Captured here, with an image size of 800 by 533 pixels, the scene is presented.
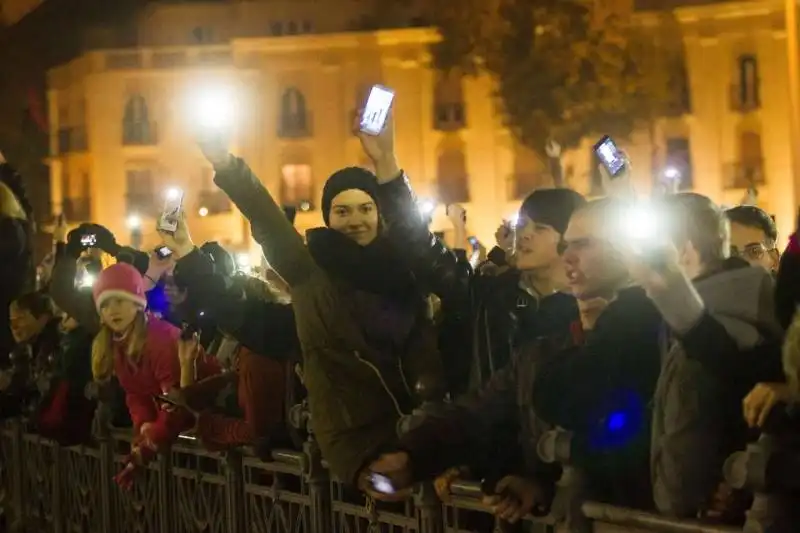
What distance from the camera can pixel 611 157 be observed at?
214 inches

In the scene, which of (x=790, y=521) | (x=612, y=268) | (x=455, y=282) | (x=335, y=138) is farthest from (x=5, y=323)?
(x=335, y=138)

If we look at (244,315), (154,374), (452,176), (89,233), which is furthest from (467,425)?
(452,176)

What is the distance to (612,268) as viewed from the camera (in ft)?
14.9

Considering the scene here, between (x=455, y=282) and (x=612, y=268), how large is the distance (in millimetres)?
1052

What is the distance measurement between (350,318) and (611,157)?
126cm

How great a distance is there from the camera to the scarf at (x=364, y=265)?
17.4ft

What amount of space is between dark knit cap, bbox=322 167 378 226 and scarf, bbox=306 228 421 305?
0.30 metres

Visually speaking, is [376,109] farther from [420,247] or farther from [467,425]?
[467,425]

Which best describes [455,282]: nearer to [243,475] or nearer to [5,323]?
[243,475]

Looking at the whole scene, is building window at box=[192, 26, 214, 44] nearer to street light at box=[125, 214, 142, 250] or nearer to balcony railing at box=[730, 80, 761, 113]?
street light at box=[125, 214, 142, 250]

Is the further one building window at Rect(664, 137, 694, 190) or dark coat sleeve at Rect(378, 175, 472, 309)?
building window at Rect(664, 137, 694, 190)

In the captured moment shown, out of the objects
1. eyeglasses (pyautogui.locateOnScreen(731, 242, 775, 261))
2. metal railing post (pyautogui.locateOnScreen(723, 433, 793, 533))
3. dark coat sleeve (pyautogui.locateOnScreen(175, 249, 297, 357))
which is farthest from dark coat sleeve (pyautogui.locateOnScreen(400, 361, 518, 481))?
eyeglasses (pyautogui.locateOnScreen(731, 242, 775, 261))

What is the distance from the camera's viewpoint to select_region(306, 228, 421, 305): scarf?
530 cm

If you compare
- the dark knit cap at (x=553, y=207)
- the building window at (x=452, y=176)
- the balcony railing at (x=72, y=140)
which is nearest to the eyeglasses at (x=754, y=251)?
the dark knit cap at (x=553, y=207)
